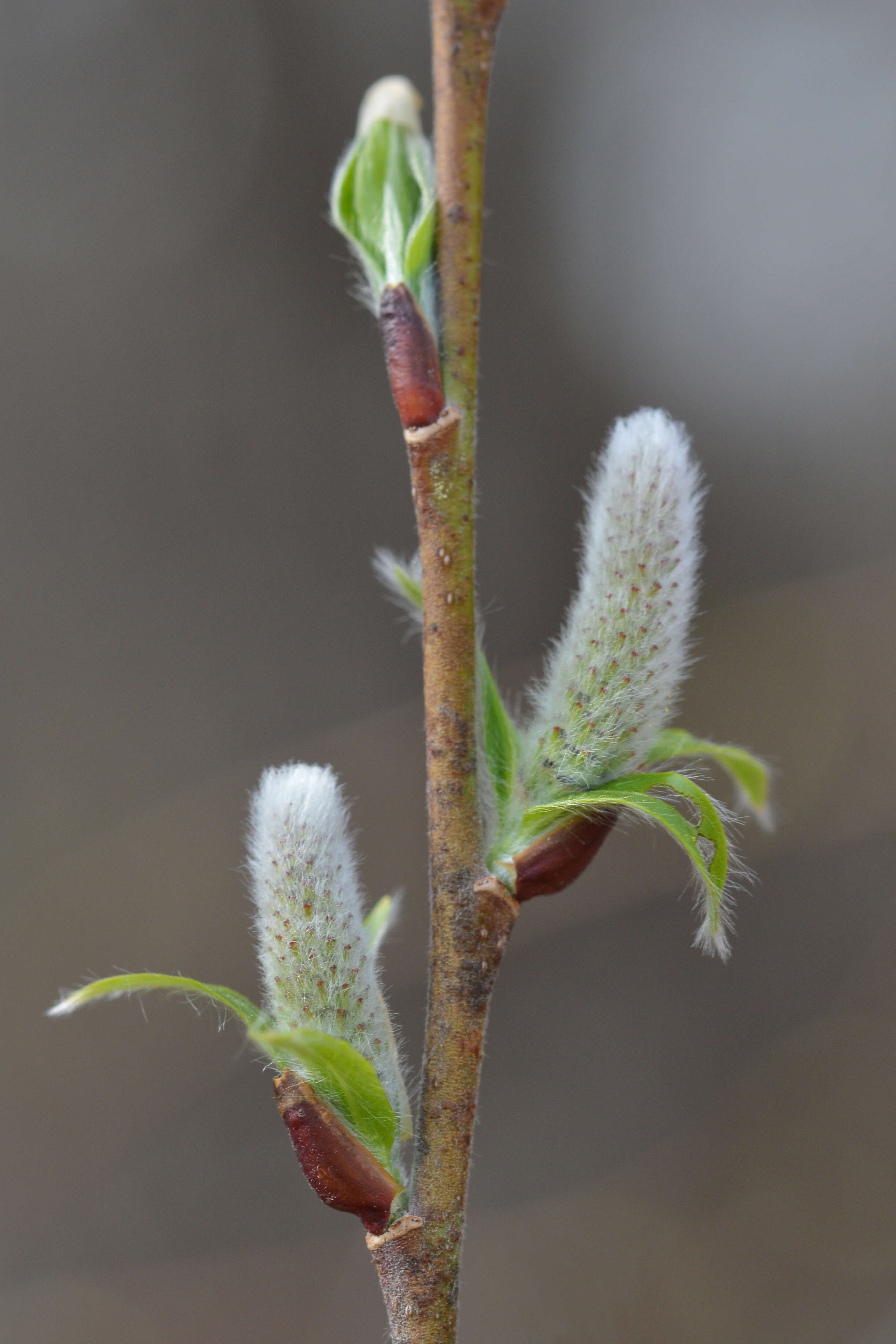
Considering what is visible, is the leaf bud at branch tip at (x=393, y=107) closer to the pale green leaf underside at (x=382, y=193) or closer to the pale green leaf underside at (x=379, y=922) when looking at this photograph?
the pale green leaf underside at (x=382, y=193)

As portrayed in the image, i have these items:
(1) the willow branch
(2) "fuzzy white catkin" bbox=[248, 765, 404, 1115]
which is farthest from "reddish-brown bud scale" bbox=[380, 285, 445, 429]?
(2) "fuzzy white catkin" bbox=[248, 765, 404, 1115]

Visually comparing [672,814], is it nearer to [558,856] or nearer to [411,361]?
[558,856]

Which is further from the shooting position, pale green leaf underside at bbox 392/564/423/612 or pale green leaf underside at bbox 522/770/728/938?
pale green leaf underside at bbox 392/564/423/612

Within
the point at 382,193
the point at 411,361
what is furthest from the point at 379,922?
the point at 382,193

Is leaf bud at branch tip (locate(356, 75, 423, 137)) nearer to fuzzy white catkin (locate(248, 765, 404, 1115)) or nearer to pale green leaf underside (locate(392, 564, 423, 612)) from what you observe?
pale green leaf underside (locate(392, 564, 423, 612))

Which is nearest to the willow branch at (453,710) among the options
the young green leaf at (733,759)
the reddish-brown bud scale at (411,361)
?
the reddish-brown bud scale at (411,361)

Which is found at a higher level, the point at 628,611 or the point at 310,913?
the point at 628,611

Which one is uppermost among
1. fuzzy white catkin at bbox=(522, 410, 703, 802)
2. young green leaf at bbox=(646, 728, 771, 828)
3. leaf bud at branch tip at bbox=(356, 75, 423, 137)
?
leaf bud at branch tip at bbox=(356, 75, 423, 137)

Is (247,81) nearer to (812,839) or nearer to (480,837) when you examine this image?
(812,839)
